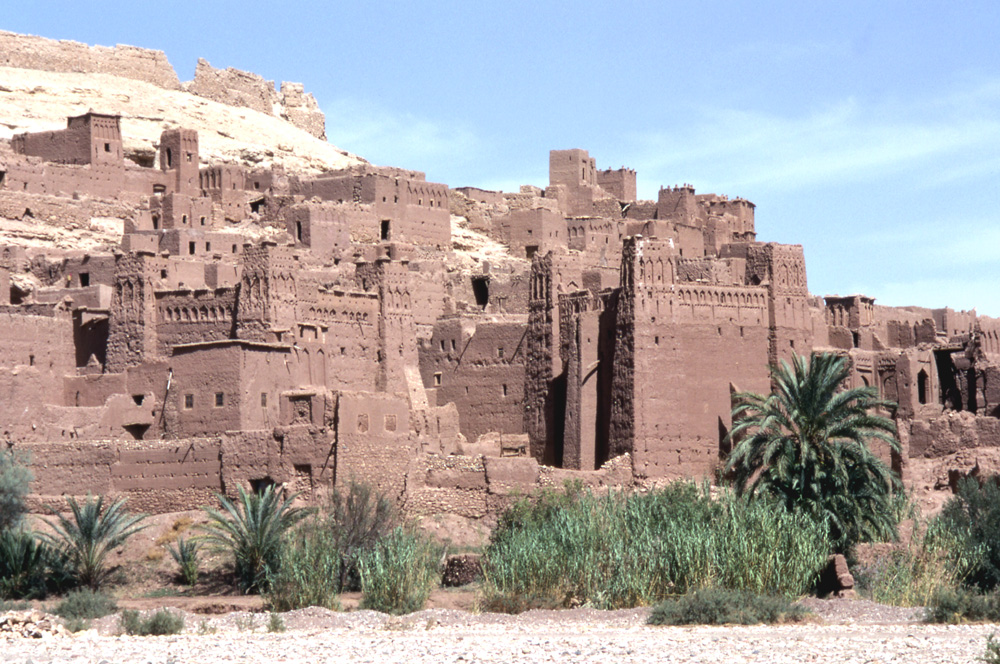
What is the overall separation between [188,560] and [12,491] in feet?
14.3

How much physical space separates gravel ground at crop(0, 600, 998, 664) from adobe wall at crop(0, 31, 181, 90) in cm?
5463

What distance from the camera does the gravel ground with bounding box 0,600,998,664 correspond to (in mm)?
30922

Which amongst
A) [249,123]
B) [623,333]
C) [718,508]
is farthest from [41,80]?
[718,508]

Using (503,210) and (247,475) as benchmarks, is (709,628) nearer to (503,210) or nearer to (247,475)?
(247,475)

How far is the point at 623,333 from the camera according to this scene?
51.4m

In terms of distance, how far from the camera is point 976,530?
4134 centimetres

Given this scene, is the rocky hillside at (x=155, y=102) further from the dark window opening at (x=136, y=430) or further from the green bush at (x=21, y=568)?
the green bush at (x=21, y=568)

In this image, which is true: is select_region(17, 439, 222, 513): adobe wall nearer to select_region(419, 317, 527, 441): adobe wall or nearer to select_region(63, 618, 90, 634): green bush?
select_region(63, 618, 90, 634): green bush

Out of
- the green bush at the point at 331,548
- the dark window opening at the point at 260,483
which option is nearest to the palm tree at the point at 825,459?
the green bush at the point at 331,548

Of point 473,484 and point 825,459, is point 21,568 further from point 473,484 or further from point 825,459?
point 825,459

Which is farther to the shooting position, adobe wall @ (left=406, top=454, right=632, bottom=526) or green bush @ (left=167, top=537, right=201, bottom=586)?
adobe wall @ (left=406, top=454, right=632, bottom=526)

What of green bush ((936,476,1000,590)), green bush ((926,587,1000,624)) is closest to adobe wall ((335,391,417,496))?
green bush ((936,476,1000,590))

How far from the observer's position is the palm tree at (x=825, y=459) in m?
42.7

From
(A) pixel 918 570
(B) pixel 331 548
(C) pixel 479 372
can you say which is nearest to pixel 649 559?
(A) pixel 918 570
